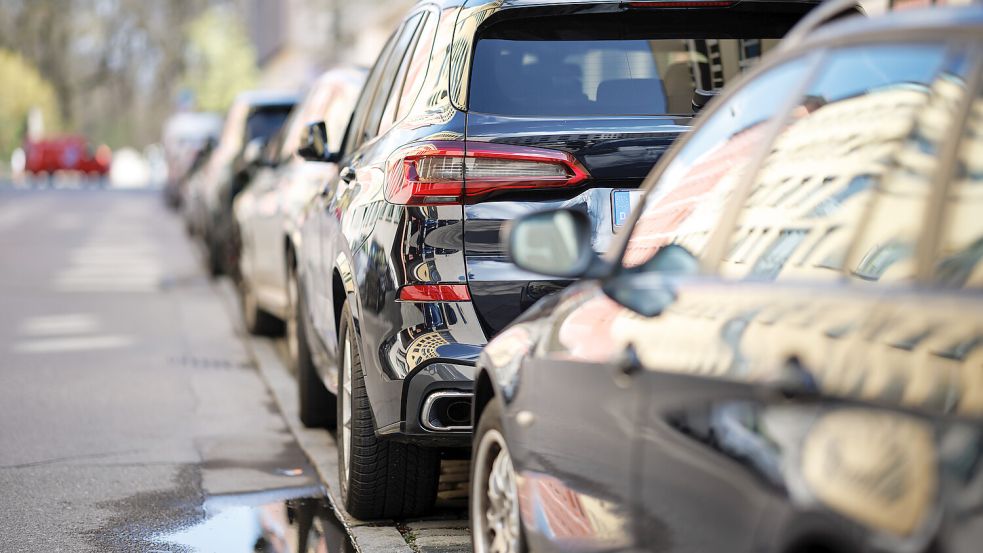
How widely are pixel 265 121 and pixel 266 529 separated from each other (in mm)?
10085

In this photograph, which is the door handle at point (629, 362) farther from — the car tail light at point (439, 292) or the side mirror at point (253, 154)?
the side mirror at point (253, 154)

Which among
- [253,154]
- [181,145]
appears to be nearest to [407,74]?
[253,154]

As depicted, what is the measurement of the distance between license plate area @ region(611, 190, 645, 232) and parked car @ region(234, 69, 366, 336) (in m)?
2.84

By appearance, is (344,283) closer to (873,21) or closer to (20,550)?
(20,550)

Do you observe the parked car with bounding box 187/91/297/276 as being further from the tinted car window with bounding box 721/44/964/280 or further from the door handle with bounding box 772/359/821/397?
the door handle with bounding box 772/359/821/397

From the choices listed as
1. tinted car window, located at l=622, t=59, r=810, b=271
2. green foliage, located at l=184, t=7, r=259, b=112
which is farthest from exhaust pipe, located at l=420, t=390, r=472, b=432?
green foliage, located at l=184, t=7, r=259, b=112

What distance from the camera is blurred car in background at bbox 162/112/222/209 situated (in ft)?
111

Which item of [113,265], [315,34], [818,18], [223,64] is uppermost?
[818,18]

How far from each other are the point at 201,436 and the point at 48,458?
820mm

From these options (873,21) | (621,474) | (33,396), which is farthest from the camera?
(33,396)

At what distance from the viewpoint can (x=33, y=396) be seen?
29.2 ft

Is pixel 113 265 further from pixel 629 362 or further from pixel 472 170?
pixel 629 362

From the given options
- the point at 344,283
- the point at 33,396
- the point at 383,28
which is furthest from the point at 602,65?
the point at 383,28

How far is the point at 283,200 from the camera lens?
938cm
